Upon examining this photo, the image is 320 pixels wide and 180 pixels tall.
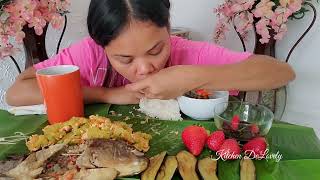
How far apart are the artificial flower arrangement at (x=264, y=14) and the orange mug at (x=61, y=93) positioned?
110 cm

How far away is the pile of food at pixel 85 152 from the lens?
2.25 ft

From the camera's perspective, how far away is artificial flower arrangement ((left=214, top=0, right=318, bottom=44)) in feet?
5.52

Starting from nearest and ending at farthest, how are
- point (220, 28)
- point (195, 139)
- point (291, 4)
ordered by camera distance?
point (195, 139)
point (291, 4)
point (220, 28)

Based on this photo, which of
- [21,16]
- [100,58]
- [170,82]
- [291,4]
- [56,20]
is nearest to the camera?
[170,82]

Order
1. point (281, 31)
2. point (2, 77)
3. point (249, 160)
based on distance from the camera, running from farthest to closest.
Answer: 1. point (2, 77)
2. point (281, 31)
3. point (249, 160)

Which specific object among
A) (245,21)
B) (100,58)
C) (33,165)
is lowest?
(33,165)

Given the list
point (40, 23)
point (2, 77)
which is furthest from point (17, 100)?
point (2, 77)

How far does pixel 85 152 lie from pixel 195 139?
0.81 ft

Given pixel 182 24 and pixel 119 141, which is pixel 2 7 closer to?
pixel 119 141

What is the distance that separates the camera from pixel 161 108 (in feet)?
3.31

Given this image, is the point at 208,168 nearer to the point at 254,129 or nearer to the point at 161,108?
the point at 254,129

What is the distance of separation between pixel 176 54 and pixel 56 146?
0.67 m

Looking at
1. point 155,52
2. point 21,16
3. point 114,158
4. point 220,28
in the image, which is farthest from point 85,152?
point 220,28

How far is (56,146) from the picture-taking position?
77 cm
